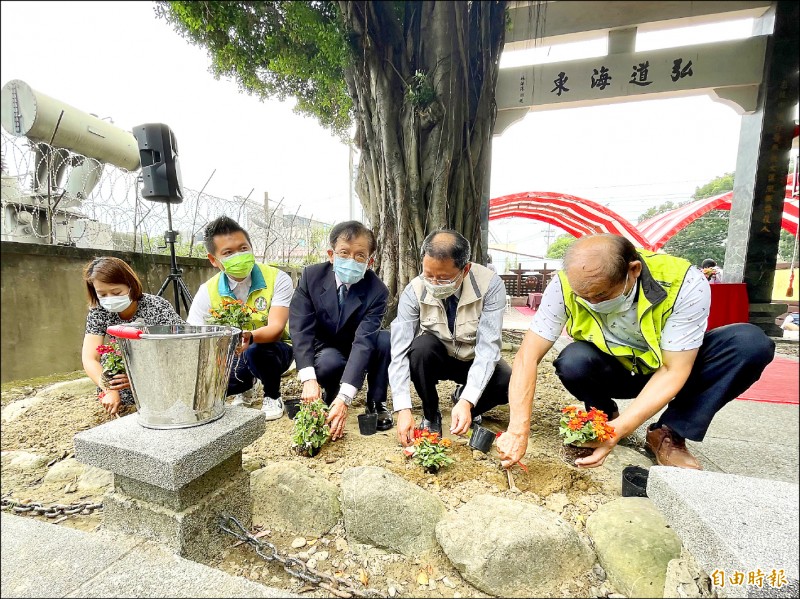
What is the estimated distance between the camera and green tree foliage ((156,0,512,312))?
75cm

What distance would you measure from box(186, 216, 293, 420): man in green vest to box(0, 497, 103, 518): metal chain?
1.03 metres

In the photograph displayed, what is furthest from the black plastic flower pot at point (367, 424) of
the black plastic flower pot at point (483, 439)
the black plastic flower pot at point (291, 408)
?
the black plastic flower pot at point (483, 439)

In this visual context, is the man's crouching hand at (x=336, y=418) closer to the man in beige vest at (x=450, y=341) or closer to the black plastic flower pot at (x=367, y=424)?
the black plastic flower pot at (x=367, y=424)

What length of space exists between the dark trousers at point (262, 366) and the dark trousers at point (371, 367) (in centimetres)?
29

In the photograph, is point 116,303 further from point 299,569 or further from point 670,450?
point 670,450

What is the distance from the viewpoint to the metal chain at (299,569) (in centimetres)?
90

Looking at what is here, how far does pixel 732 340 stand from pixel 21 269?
251 cm

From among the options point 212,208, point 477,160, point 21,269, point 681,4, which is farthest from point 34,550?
point 212,208

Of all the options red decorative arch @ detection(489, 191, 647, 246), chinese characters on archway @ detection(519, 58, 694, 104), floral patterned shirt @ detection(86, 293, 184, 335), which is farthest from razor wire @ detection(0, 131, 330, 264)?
red decorative arch @ detection(489, 191, 647, 246)

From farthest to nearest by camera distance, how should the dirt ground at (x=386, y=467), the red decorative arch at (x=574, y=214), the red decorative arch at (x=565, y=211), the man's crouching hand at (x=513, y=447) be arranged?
1. the red decorative arch at (x=565, y=211)
2. the red decorative arch at (x=574, y=214)
3. the man's crouching hand at (x=513, y=447)
4. the dirt ground at (x=386, y=467)

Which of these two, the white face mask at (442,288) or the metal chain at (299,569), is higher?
the white face mask at (442,288)

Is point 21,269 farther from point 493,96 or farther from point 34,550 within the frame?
point 493,96

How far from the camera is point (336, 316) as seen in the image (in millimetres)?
2402

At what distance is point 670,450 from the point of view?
5.35 ft
